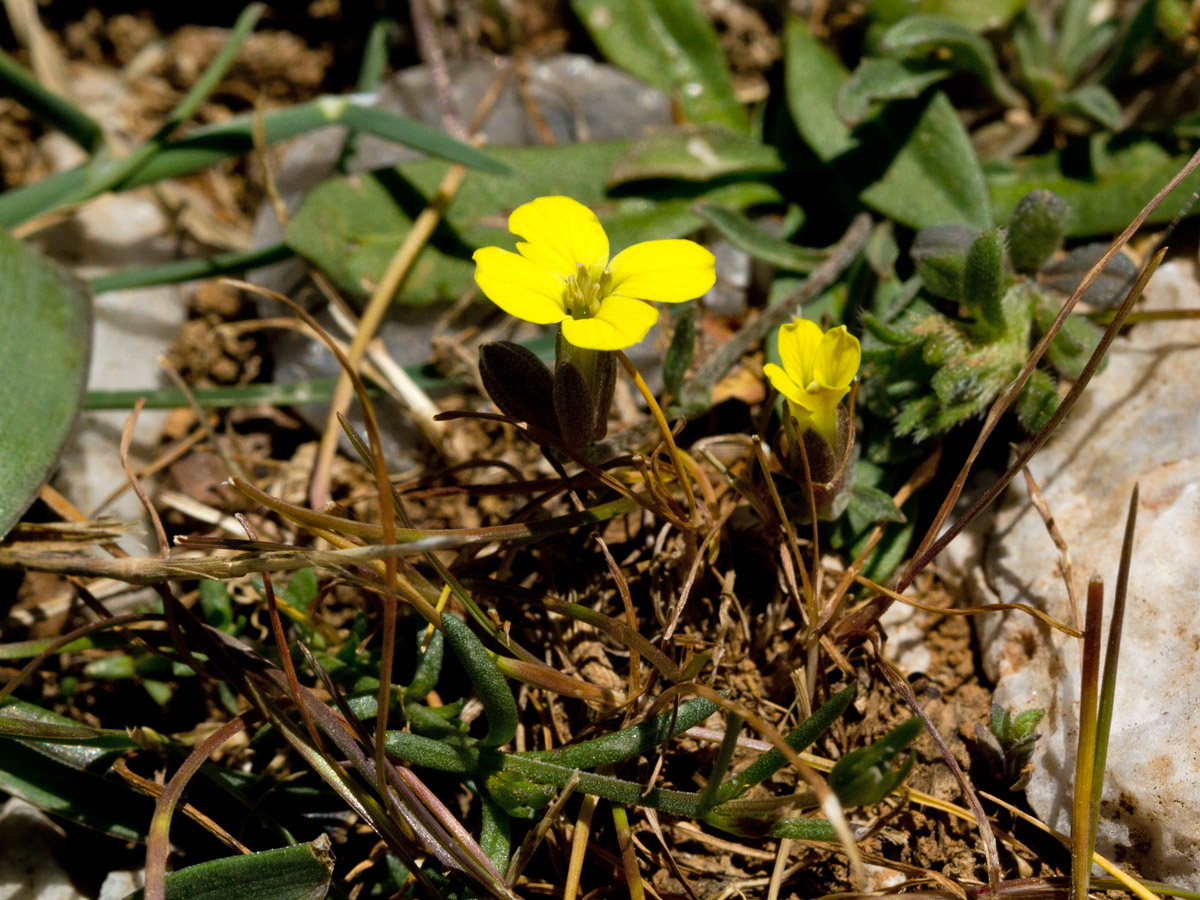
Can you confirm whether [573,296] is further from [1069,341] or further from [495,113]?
[495,113]

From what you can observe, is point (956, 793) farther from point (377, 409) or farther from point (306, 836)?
point (377, 409)

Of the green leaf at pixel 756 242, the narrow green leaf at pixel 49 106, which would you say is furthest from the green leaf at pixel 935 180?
the narrow green leaf at pixel 49 106

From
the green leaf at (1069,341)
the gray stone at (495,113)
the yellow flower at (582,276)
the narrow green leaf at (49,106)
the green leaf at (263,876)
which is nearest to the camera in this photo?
the yellow flower at (582,276)

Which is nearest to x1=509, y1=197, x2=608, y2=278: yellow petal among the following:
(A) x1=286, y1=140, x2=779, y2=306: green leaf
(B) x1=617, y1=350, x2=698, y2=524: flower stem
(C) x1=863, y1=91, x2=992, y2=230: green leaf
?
(B) x1=617, y1=350, x2=698, y2=524: flower stem

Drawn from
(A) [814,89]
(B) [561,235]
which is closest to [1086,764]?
(B) [561,235]

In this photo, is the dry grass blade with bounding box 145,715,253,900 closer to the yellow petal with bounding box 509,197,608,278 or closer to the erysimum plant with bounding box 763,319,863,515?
the yellow petal with bounding box 509,197,608,278

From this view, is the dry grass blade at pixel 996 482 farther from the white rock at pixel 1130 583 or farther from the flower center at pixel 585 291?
the flower center at pixel 585 291
